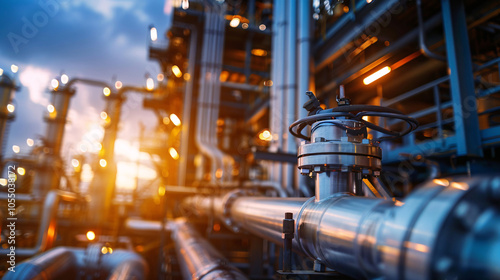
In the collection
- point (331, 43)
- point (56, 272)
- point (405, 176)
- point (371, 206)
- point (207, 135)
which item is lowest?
point (56, 272)

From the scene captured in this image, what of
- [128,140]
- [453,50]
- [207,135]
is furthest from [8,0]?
[128,140]

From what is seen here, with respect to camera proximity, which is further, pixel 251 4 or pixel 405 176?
pixel 251 4

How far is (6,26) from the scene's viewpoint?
3.02m

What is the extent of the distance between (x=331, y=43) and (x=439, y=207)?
176 inches

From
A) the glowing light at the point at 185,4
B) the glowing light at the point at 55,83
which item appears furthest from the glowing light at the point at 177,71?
the glowing light at the point at 55,83

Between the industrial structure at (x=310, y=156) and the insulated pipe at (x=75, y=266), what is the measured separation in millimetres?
35

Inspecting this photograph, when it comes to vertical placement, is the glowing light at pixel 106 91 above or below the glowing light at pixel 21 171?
above

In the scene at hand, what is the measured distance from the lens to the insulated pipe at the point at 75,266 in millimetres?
3643

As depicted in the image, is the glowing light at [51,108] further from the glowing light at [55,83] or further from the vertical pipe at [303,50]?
the vertical pipe at [303,50]

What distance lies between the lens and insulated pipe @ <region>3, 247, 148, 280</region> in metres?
3.64

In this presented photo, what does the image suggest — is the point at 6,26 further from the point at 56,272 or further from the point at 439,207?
the point at 439,207

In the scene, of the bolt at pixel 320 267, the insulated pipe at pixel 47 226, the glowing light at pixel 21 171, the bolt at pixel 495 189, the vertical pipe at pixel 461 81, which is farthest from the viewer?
the glowing light at pixel 21 171

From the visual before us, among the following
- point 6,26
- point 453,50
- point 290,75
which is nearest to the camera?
point 6,26

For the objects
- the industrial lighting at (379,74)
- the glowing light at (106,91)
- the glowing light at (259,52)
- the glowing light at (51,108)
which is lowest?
the industrial lighting at (379,74)
